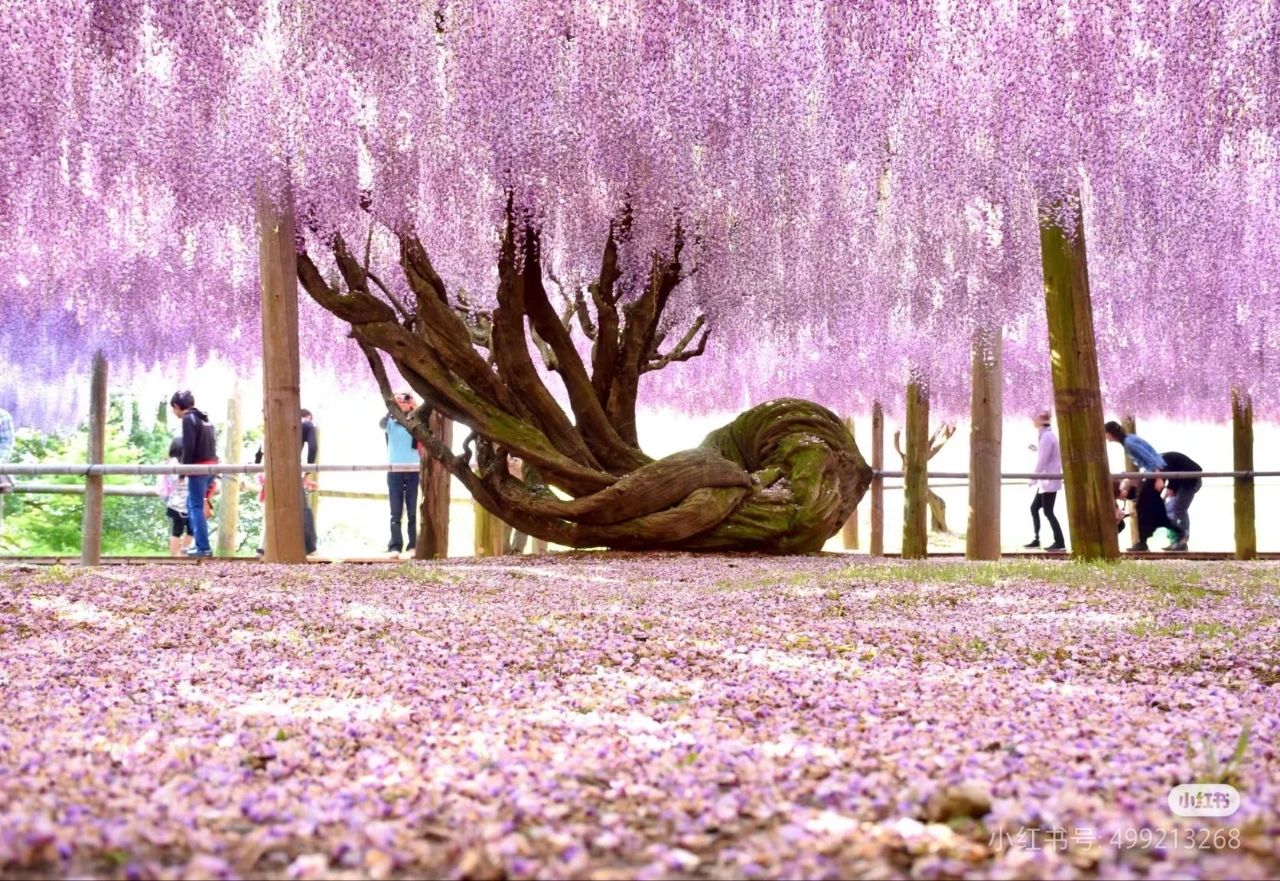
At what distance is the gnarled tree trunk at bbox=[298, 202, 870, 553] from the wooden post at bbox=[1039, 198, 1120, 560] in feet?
9.23

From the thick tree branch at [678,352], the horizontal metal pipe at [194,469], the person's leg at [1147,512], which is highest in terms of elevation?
the thick tree branch at [678,352]

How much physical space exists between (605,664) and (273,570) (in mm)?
3591

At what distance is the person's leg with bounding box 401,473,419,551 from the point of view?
37.6 feet

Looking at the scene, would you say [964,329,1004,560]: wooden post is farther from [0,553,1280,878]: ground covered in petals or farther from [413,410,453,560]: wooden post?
[413,410,453,560]: wooden post

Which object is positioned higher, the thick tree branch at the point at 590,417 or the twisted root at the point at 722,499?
the thick tree branch at the point at 590,417

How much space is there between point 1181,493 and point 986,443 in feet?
16.9

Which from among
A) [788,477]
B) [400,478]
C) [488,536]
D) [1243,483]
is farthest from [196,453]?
[1243,483]

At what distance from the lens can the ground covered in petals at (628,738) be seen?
4.99 feet

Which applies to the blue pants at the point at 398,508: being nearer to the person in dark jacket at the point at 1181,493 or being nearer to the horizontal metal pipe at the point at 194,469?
the horizontal metal pipe at the point at 194,469

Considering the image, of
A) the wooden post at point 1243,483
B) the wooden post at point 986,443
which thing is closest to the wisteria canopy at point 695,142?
the wooden post at point 986,443

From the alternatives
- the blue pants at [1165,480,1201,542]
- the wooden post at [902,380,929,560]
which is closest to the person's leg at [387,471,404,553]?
the wooden post at [902,380,929,560]

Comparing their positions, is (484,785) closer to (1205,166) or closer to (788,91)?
(788,91)

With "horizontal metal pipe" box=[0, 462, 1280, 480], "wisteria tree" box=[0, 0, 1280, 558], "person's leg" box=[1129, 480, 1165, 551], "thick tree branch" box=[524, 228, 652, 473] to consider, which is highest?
"wisteria tree" box=[0, 0, 1280, 558]

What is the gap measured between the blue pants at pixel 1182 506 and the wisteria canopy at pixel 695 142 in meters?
2.15
